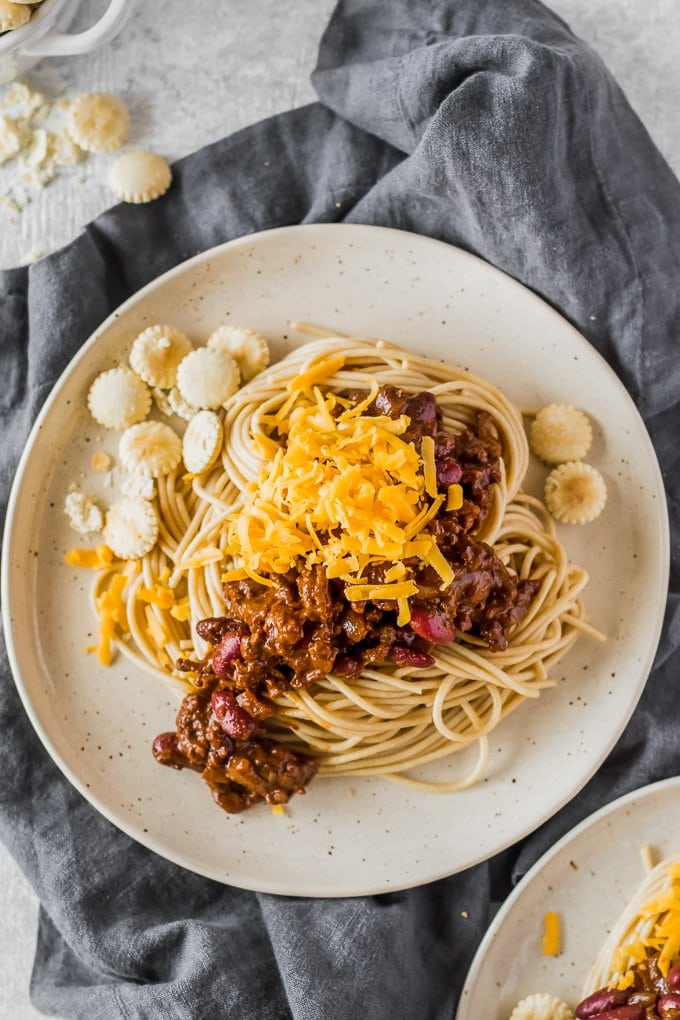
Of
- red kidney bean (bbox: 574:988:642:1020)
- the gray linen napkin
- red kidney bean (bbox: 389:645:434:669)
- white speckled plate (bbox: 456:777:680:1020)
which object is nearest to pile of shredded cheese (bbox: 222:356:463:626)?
red kidney bean (bbox: 389:645:434:669)

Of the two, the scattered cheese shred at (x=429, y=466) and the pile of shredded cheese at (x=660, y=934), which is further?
the pile of shredded cheese at (x=660, y=934)

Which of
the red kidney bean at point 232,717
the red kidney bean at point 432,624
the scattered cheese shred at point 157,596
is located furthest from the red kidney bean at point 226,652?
the red kidney bean at point 432,624

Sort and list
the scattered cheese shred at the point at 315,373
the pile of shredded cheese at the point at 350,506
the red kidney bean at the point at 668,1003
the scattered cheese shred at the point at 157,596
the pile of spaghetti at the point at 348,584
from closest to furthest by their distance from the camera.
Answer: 1. the pile of shredded cheese at the point at 350,506
2. the pile of spaghetti at the point at 348,584
3. the red kidney bean at the point at 668,1003
4. the scattered cheese shred at the point at 315,373
5. the scattered cheese shred at the point at 157,596

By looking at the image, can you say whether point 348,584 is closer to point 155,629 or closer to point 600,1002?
point 155,629

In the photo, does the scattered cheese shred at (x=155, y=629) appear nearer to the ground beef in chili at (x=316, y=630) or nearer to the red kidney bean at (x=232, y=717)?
the ground beef in chili at (x=316, y=630)

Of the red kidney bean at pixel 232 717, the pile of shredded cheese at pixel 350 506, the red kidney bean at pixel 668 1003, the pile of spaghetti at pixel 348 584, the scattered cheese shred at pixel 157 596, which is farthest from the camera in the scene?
the scattered cheese shred at pixel 157 596

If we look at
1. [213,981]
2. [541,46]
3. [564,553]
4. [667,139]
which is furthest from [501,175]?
[213,981]

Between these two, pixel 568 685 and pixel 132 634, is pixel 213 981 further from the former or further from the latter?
pixel 568 685
